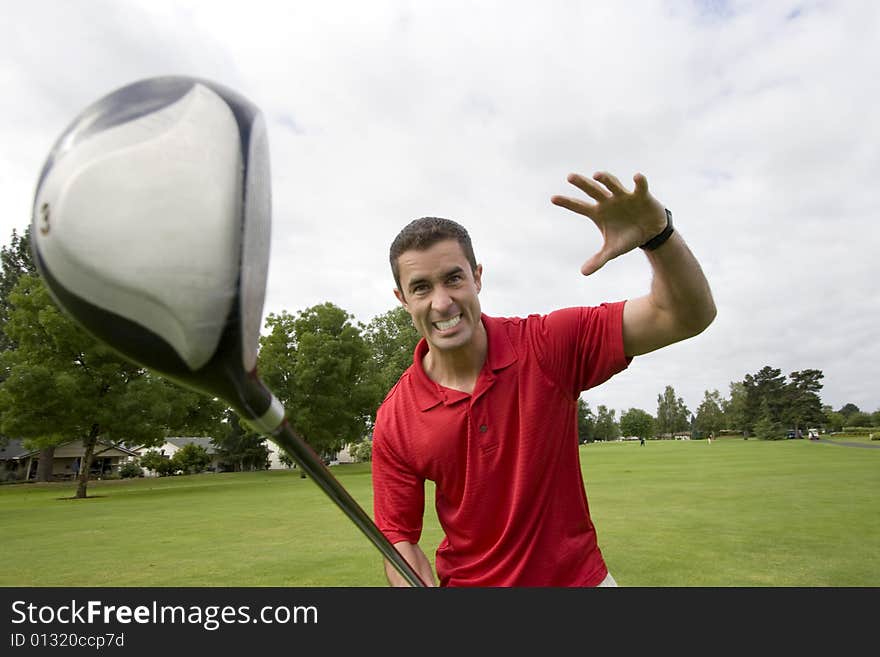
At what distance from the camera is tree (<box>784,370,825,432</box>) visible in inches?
3748

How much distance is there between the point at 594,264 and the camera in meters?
2.01

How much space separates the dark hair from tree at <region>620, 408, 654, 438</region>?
140191mm

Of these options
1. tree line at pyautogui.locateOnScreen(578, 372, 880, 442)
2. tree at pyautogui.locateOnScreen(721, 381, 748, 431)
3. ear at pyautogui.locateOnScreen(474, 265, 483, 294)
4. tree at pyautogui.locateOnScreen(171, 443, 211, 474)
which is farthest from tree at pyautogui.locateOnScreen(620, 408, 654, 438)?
ear at pyautogui.locateOnScreen(474, 265, 483, 294)

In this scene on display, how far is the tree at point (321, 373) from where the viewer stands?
1393 inches

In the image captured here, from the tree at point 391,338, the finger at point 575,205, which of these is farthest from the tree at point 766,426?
the finger at point 575,205

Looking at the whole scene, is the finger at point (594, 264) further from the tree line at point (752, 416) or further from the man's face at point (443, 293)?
the tree line at point (752, 416)

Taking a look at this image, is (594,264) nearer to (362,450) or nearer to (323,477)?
(323,477)

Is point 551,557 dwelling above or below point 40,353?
below

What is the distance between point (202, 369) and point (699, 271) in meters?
1.76

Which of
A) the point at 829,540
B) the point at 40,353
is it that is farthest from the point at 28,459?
the point at 829,540

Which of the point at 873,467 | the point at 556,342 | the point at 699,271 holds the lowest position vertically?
the point at 873,467

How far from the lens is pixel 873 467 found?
951 inches

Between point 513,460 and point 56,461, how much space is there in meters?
66.3

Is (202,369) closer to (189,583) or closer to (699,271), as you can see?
(699,271)
